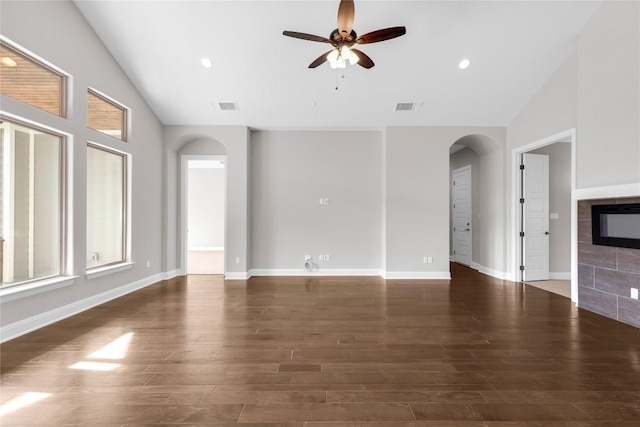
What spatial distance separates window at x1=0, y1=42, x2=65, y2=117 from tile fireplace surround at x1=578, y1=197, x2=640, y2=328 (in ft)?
21.9

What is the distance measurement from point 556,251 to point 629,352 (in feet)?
11.9

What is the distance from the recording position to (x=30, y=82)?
3.25 m

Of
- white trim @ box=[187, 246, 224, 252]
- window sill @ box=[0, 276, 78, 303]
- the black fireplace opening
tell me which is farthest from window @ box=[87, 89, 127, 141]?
the black fireplace opening

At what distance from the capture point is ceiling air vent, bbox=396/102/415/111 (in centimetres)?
529

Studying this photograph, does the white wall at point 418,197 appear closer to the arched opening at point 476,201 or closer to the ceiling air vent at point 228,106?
the arched opening at point 476,201

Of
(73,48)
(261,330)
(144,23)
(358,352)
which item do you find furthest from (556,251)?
(73,48)

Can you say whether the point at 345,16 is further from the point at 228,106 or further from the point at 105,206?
the point at 105,206

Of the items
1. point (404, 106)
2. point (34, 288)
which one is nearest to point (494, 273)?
point (404, 106)

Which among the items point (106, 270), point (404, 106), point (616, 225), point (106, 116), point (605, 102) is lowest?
point (106, 270)

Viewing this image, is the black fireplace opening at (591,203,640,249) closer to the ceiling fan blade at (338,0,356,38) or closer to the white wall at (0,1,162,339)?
the ceiling fan blade at (338,0,356,38)

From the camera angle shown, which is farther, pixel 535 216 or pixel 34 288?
pixel 535 216

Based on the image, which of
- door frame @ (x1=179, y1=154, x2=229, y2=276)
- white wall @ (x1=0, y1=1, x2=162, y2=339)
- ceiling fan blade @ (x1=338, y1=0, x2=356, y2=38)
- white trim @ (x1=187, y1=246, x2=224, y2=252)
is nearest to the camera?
ceiling fan blade @ (x1=338, y1=0, x2=356, y2=38)

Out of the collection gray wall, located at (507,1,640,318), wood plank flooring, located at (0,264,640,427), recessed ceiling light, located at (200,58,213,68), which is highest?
recessed ceiling light, located at (200,58,213,68)

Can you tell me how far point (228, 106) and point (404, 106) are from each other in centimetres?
314
